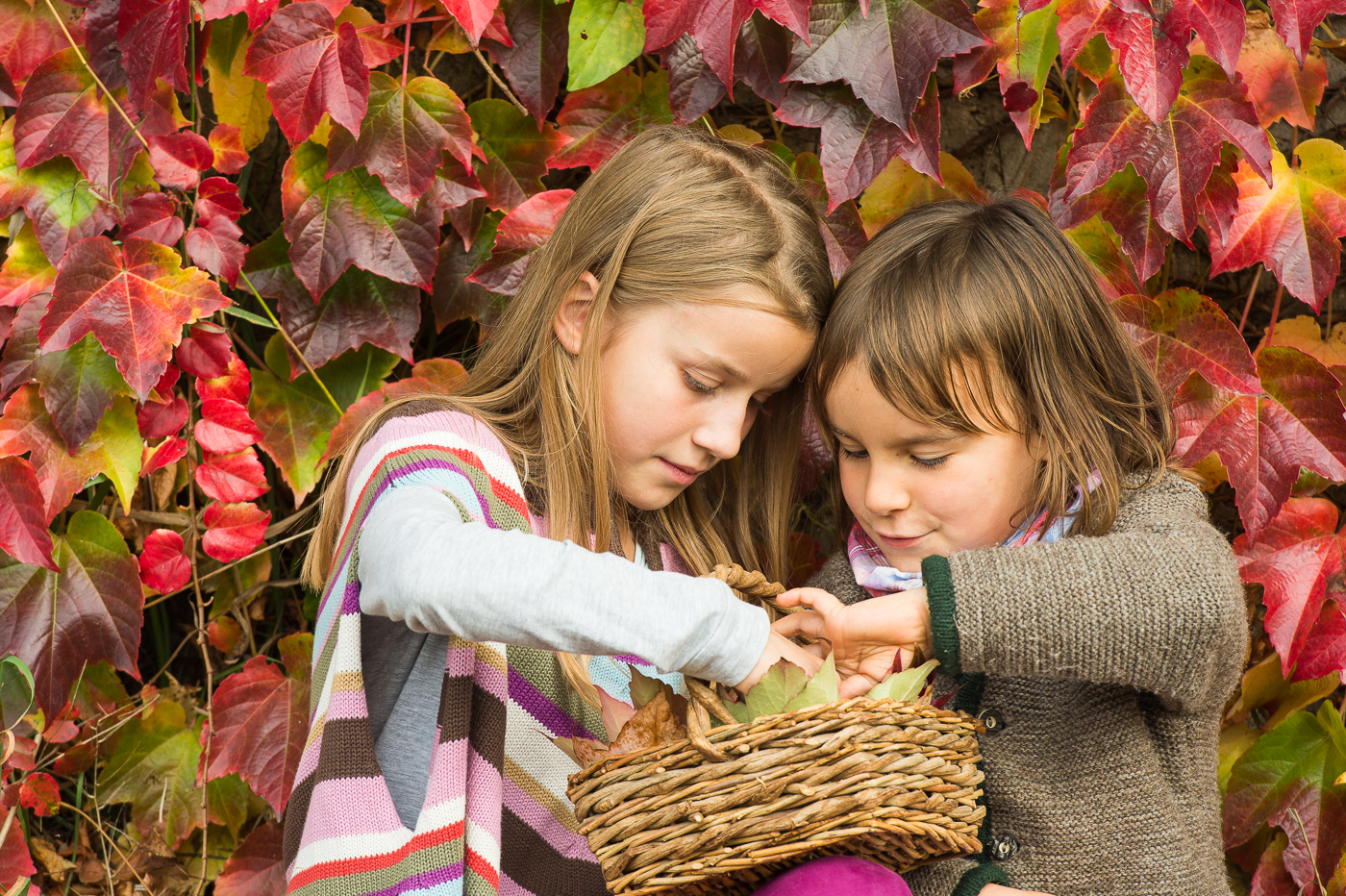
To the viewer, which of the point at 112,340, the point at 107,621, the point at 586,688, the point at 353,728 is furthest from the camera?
the point at 107,621

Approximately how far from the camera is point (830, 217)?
4.77 feet

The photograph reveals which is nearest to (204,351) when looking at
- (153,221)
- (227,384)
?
(227,384)

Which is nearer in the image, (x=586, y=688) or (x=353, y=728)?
(x=353, y=728)

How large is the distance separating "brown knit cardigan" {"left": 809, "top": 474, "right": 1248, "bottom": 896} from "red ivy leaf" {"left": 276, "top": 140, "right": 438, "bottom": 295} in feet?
2.61

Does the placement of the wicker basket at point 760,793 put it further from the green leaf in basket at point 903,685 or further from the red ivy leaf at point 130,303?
the red ivy leaf at point 130,303

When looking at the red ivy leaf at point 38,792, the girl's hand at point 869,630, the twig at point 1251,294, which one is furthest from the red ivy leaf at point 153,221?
the twig at point 1251,294

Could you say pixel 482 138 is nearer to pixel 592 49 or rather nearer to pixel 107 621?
pixel 592 49

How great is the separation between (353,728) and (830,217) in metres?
0.93

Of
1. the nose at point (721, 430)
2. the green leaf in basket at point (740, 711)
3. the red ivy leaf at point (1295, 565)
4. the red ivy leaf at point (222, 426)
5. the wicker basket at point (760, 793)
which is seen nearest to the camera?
the wicker basket at point (760, 793)

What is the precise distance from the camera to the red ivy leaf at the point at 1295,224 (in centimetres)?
130

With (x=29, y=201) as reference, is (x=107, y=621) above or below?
below

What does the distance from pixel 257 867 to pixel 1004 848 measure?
3.50 feet

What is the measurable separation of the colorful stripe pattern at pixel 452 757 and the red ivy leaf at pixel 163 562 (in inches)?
19.8

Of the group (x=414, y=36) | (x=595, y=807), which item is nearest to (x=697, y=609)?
(x=595, y=807)
